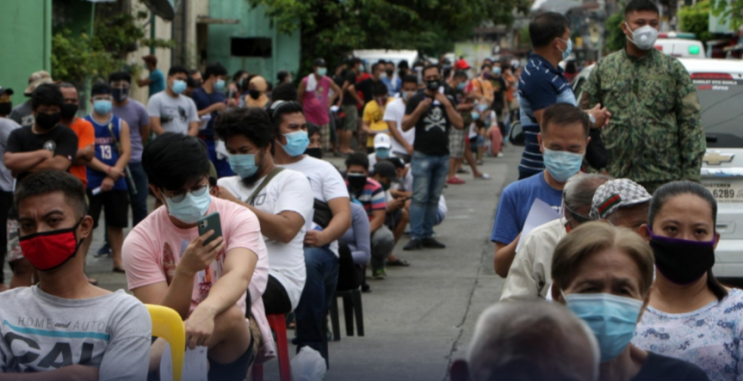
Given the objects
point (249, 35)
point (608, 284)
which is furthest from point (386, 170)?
point (249, 35)

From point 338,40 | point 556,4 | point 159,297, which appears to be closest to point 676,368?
point 159,297

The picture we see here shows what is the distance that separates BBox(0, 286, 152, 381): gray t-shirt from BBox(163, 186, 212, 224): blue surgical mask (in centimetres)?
75

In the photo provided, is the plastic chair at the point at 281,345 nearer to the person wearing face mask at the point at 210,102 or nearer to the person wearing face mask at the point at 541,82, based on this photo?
the person wearing face mask at the point at 541,82

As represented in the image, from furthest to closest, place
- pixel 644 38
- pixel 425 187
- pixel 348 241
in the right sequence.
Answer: pixel 425 187 < pixel 348 241 < pixel 644 38

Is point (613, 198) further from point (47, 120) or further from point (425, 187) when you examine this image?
point (425, 187)

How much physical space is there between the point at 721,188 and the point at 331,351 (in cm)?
294

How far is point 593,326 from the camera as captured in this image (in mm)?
2662

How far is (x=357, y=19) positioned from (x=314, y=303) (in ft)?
72.6

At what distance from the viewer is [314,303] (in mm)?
5797

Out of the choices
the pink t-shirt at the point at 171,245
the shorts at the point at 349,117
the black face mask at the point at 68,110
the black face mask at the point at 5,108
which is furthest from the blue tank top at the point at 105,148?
the shorts at the point at 349,117

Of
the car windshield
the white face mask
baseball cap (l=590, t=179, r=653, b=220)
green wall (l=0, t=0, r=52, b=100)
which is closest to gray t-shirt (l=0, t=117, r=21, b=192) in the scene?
green wall (l=0, t=0, r=52, b=100)

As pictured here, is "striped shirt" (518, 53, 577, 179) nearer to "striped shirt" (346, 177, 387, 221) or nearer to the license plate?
the license plate

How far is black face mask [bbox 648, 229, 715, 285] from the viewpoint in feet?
11.3

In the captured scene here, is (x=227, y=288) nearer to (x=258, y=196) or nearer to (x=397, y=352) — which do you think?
(x=258, y=196)
